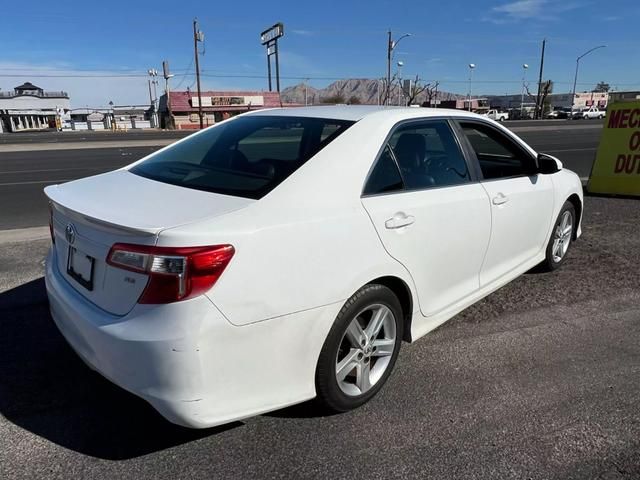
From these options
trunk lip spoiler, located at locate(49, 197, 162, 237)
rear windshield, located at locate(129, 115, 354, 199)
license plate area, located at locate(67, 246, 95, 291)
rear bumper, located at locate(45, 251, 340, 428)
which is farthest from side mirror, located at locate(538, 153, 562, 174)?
license plate area, located at locate(67, 246, 95, 291)

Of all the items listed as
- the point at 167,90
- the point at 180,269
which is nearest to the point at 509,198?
the point at 180,269

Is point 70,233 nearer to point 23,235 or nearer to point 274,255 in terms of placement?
point 274,255

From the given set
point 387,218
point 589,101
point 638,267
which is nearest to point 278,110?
point 387,218

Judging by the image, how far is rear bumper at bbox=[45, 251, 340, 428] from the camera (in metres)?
2.09

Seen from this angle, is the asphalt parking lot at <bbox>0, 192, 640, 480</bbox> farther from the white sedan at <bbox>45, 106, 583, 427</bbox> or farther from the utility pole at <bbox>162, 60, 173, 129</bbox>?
the utility pole at <bbox>162, 60, 173, 129</bbox>

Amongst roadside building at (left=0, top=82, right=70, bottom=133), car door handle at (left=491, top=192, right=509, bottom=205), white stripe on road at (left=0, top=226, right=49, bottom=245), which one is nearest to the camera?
car door handle at (left=491, top=192, right=509, bottom=205)

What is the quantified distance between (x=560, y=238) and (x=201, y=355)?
402cm

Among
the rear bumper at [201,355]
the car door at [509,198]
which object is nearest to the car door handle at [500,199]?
the car door at [509,198]

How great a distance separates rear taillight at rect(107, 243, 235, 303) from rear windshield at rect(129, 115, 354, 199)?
443 millimetres

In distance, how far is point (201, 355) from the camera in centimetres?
210

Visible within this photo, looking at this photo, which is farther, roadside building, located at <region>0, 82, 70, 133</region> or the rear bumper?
roadside building, located at <region>0, 82, 70, 133</region>

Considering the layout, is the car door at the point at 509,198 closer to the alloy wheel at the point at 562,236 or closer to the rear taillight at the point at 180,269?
the alloy wheel at the point at 562,236

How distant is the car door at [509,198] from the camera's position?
3.71 m

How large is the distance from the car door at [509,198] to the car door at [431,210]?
18 centimetres
